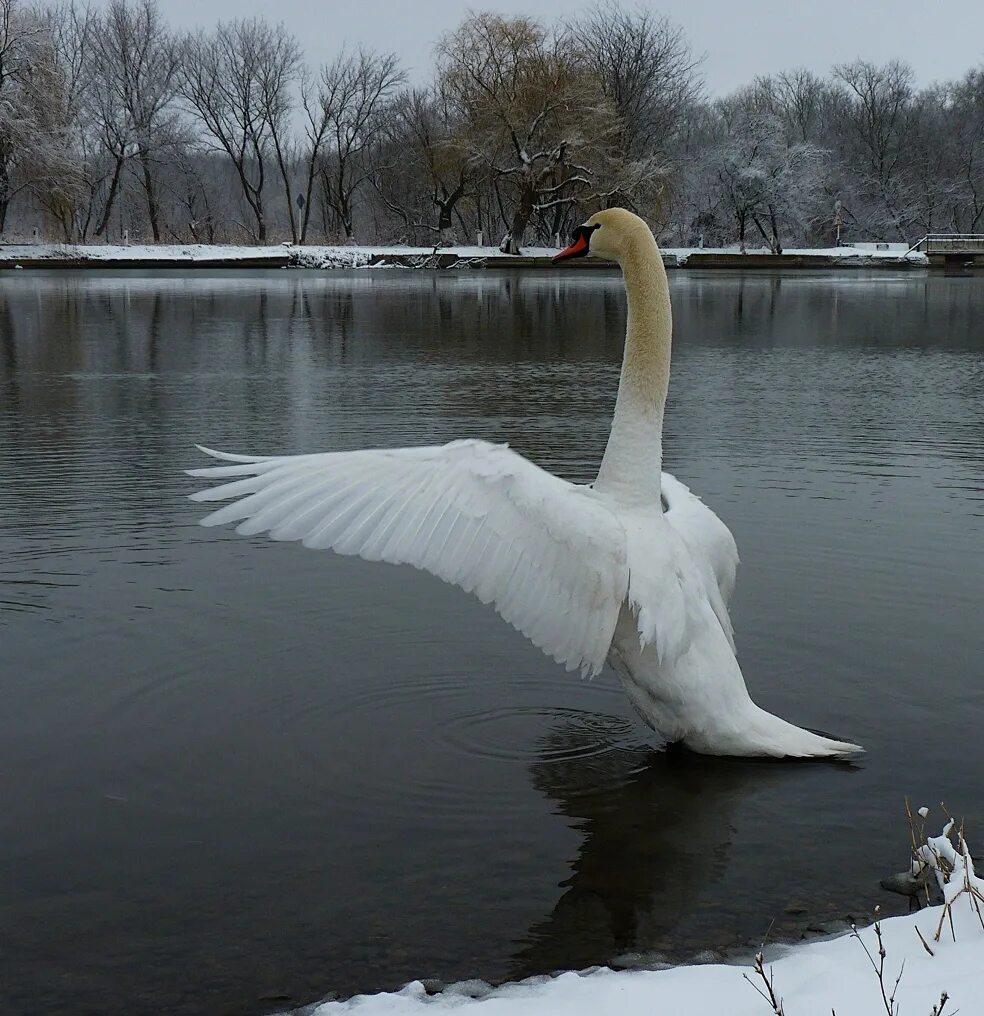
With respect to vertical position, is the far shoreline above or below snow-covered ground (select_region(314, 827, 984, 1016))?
above

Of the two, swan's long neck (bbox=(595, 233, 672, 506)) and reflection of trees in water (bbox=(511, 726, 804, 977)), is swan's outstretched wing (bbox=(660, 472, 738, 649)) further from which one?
reflection of trees in water (bbox=(511, 726, 804, 977))

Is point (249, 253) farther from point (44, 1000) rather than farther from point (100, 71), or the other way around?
point (44, 1000)

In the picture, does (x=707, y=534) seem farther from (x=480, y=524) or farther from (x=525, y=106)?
(x=525, y=106)

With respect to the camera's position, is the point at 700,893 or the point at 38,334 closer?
the point at 700,893

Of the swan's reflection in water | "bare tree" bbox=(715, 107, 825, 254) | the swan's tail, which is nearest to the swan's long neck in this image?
the swan's tail

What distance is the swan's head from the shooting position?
4.96m

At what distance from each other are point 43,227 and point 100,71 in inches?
326

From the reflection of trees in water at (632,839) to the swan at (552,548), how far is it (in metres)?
0.15

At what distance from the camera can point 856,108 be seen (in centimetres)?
8969

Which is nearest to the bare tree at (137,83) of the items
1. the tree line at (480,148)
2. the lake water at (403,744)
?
the tree line at (480,148)

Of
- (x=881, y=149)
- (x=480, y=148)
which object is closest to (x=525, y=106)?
(x=480, y=148)

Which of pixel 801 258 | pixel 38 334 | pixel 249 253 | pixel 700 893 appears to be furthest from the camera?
pixel 801 258

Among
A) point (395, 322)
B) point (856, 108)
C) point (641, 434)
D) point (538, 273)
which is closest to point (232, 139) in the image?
point (538, 273)

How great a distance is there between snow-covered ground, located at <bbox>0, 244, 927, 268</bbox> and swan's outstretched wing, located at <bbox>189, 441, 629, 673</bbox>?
1969 inches
